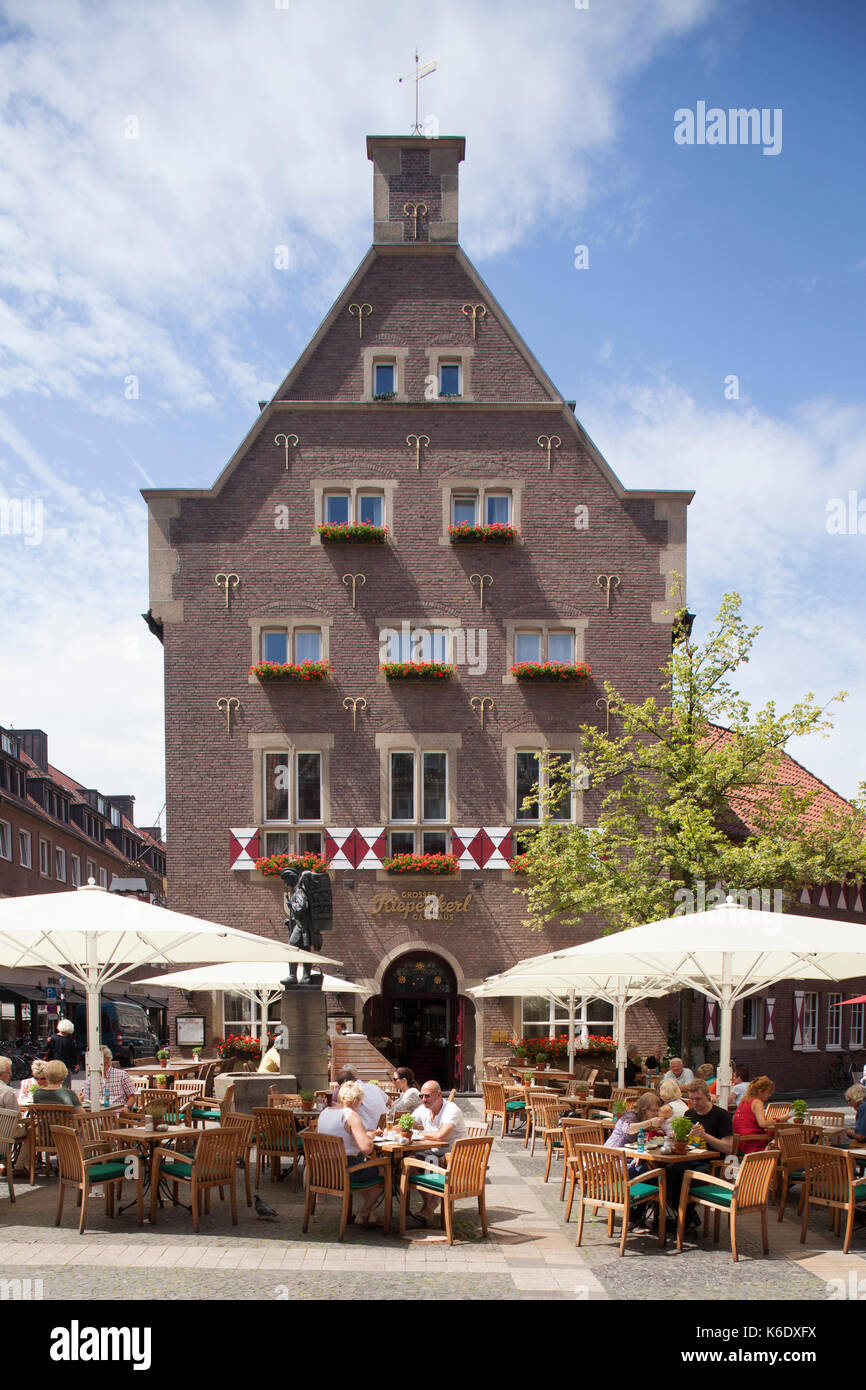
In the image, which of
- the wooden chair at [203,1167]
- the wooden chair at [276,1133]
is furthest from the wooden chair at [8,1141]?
the wooden chair at [276,1133]

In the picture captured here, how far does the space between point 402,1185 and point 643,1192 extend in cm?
198

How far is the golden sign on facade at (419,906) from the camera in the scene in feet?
78.3

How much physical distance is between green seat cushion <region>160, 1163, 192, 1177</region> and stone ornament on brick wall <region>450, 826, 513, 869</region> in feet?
44.4

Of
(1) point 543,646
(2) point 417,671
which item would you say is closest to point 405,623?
(2) point 417,671

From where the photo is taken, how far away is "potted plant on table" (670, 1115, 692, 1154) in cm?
997

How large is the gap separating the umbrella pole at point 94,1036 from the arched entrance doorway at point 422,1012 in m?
12.9

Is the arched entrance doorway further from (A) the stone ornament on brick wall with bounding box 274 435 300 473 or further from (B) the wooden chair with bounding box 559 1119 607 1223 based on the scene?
(B) the wooden chair with bounding box 559 1119 607 1223

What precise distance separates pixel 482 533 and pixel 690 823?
757cm

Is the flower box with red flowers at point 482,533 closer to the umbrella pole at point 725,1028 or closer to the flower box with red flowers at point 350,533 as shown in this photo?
the flower box with red flowers at point 350,533

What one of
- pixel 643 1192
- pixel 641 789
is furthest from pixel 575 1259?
pixel 641 789

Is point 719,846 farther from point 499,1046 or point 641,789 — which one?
point 499,1046

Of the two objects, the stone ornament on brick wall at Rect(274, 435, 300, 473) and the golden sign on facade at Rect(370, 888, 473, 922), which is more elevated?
the stone ornament on brick wall at Rect(274, 435, 300, 473)

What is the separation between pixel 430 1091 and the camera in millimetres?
11094

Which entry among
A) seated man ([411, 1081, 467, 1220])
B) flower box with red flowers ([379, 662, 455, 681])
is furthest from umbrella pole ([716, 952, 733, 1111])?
flower box with red flowers ([379, 662, 455, 681])
